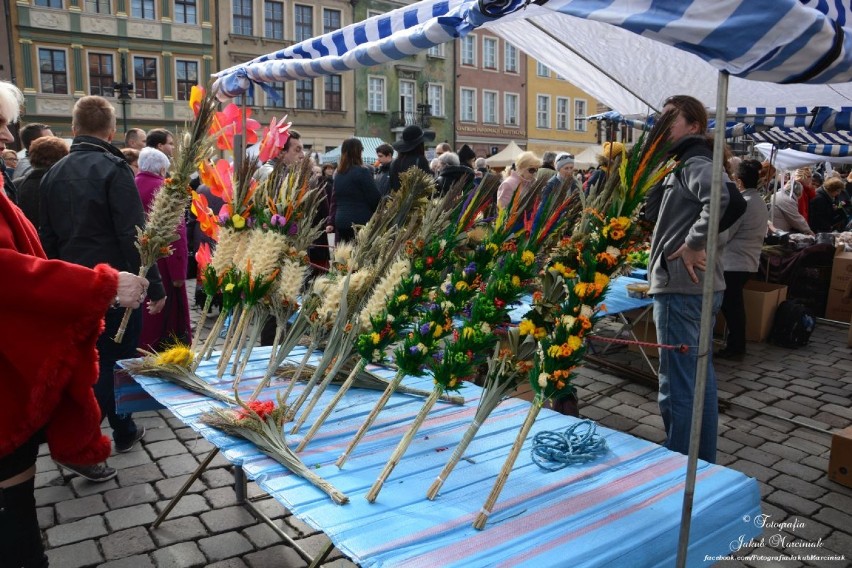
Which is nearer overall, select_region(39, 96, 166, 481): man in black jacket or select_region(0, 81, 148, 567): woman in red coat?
select_region(0, 81, 148, 567): woman in red coat

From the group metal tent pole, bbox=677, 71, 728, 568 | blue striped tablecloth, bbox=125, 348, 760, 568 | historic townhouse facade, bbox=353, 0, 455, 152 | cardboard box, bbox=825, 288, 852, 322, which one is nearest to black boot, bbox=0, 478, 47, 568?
blue striped tablecloth, bbox=125, 348, 760, 568

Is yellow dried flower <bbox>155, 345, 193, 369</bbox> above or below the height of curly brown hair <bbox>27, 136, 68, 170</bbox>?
below

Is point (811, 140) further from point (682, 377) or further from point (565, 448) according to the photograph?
point (565, 448)

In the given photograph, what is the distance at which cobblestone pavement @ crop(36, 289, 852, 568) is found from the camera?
9.27ft

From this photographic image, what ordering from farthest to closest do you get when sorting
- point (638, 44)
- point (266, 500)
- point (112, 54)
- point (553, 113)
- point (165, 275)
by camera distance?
point (553, 113) → point (112, 54) → point (165, 275) → point (638, 44) → point (266, 500)

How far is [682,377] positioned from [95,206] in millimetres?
3075

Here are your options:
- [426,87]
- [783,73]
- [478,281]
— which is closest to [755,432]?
[478,281]

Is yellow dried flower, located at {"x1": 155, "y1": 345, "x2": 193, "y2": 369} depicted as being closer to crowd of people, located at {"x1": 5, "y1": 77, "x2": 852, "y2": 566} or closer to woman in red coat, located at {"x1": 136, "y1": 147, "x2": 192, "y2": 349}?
crowd of people, located at {"x1": 5, "y1": 77, "x2": 852, "y2": 566}

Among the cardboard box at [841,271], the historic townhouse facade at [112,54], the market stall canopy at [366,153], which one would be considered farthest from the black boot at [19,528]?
the historic townhouse facade at [112,54]

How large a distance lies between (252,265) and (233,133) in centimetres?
170

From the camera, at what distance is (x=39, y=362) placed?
170 centimetres

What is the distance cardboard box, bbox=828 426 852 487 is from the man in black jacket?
3690mm

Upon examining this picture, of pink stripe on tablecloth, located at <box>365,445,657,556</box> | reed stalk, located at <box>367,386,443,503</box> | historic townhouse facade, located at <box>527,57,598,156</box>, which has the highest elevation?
historic townhouse facade, located at <box>527,57,598,156</box>

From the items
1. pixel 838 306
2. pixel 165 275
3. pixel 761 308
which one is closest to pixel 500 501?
pixel 165 275
